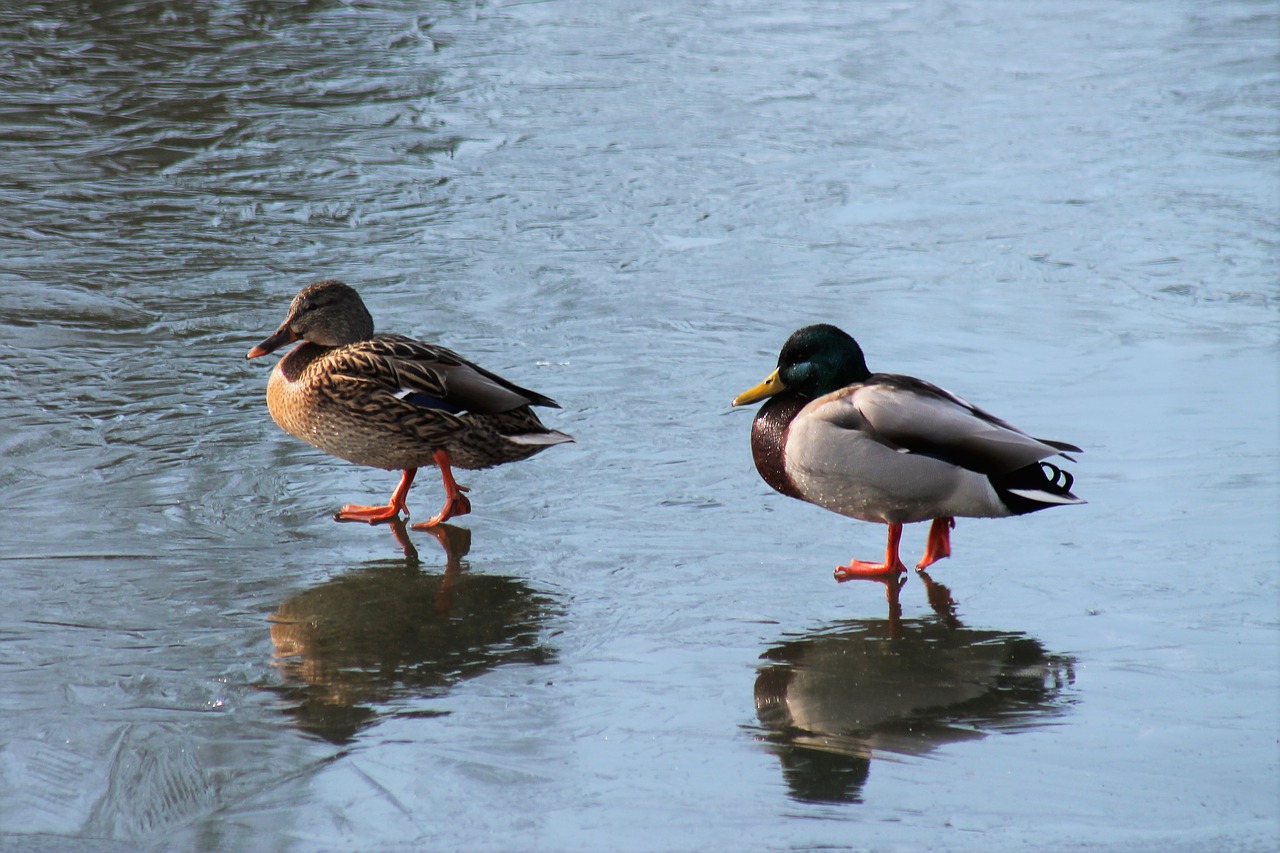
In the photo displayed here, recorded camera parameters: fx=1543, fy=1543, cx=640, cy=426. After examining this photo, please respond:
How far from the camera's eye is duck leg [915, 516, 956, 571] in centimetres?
423

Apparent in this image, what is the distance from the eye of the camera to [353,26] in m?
11.0

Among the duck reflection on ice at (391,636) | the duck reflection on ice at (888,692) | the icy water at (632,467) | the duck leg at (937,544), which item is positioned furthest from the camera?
the duck leg at (937,544)

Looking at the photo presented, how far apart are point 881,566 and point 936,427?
407 mm

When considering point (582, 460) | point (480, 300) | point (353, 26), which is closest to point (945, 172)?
point (480, 300)

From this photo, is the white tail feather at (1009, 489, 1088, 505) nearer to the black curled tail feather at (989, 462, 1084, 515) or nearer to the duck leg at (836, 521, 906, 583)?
the black curled tail feather at (989, 462, 1084, 515)

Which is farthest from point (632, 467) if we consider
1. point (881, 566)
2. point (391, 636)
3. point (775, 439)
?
point (391, 636)

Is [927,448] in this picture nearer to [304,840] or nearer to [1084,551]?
[1084,551]

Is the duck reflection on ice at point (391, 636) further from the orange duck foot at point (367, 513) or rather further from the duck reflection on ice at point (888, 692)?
the duck reflection on ice at point (888, 692)

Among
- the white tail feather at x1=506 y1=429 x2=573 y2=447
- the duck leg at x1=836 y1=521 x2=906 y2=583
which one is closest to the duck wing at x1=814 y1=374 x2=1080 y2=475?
the duck leg at x1=836 y1=521 x2=906 y2=583

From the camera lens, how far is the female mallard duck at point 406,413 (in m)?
4.44

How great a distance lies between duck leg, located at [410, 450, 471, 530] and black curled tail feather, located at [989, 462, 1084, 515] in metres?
1.51

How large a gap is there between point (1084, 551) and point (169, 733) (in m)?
2.45

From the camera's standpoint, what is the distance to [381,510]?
14.8 ft

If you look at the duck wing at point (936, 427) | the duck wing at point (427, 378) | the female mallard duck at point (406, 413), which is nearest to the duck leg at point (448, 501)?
the female mallard duck at point (406, 413)
